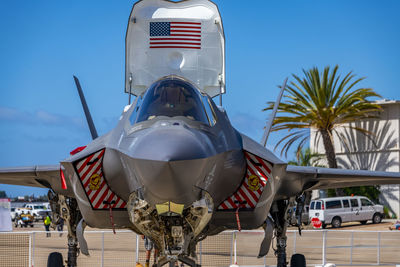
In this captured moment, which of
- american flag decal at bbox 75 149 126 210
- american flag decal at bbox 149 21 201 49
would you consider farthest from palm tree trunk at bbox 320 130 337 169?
american flag decal at bbox 75 149 126 210

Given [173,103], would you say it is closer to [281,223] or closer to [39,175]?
[39,175]

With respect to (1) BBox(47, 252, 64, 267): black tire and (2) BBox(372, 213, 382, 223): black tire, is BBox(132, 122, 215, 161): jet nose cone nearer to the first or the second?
(1) BBox(47, 252, 64, 267): black tire

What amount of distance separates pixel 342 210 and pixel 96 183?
27594 millimetres

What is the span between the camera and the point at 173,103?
5.18 meters

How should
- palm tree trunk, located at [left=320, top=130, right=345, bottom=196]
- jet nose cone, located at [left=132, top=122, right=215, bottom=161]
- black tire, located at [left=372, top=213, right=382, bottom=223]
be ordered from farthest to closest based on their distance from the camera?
palm tree trunk, located at [left=320, top=130, right=345, bottom=196], black tire, located at [left=372, top=213, right=382, bottom=223], jet nose cone, located at [left=132, top=122, right=215, bottom=161]

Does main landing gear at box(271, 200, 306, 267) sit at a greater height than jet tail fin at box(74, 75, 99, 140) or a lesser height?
lesser

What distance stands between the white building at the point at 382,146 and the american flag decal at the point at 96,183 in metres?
32.5

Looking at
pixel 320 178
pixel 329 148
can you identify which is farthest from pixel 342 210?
pixel 320 178

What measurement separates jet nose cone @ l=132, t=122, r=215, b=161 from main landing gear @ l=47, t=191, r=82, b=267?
4.62 metres

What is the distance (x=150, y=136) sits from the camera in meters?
4.38

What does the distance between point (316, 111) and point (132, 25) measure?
87.3 ft

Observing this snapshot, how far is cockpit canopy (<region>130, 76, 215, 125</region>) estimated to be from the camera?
5098mm

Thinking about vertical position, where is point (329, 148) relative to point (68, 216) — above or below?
above

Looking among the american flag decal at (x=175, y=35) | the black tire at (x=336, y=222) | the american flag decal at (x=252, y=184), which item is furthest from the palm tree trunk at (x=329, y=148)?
the american flag decal at (x=252, y=184)
